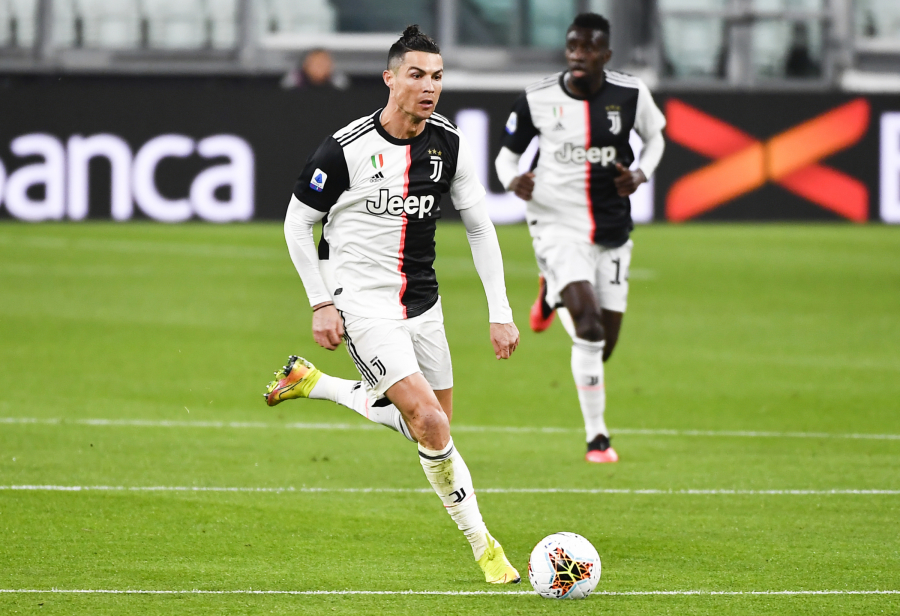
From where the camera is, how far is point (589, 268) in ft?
29.7

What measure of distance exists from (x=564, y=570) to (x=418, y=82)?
201 cm

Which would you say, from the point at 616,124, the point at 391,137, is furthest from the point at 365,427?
the point at 391,137

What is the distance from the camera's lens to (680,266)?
18891mm

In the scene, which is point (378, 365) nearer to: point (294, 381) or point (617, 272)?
point (294, 381)

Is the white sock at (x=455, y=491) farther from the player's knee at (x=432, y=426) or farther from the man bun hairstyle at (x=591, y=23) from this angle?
the man bun hairstyle at (x=591, y=23)

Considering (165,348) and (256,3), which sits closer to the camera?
(165,348)

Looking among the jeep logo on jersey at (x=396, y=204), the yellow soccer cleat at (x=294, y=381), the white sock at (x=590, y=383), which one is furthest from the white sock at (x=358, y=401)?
the white sock at (x=590, y=383)

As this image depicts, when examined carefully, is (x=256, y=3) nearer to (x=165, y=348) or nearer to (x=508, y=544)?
(x=165, y=348)

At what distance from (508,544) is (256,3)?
2234 cm

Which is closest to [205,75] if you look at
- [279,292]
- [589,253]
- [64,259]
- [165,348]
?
[64,259]

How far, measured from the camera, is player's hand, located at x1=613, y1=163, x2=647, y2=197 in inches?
358

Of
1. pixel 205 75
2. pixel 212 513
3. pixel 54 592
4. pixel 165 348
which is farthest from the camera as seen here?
pixel 205 75

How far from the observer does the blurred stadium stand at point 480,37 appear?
27.4 m

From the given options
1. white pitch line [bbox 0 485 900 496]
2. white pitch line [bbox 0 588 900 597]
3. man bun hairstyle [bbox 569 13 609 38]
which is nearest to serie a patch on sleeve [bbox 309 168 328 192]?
white pitch line [bbox 0 588 900 597]
